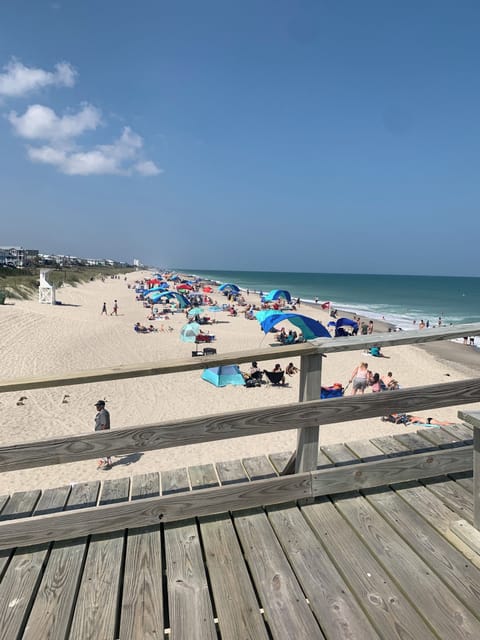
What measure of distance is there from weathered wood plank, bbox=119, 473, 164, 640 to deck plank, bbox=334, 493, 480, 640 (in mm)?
1069

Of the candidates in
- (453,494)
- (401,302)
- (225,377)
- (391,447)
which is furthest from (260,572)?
(401,302)

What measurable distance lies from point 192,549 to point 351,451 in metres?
1.42

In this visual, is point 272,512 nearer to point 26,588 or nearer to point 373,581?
point 373,581

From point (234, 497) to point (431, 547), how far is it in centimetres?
106

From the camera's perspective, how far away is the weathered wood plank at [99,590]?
1679 millimetres

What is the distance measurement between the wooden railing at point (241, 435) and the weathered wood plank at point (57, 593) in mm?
89

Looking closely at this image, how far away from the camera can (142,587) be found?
1885 millimetres

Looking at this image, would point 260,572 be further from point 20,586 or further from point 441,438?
point 441,438

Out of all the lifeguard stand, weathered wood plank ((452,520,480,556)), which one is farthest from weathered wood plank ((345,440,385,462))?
the lifeguard stand

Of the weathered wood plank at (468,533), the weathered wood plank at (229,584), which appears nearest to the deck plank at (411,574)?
the weathered wood plank at (468,533)

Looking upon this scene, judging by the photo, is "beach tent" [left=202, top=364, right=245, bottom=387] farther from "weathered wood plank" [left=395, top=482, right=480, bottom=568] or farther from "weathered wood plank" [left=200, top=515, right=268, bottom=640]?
"weathered wood plank" [left=200, top=515, right=268, bottom=640]

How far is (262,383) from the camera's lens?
13422 millimetres

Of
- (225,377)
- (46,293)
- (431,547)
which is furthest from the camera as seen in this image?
(46,293)

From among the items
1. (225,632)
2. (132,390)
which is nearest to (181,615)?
(225,632)
